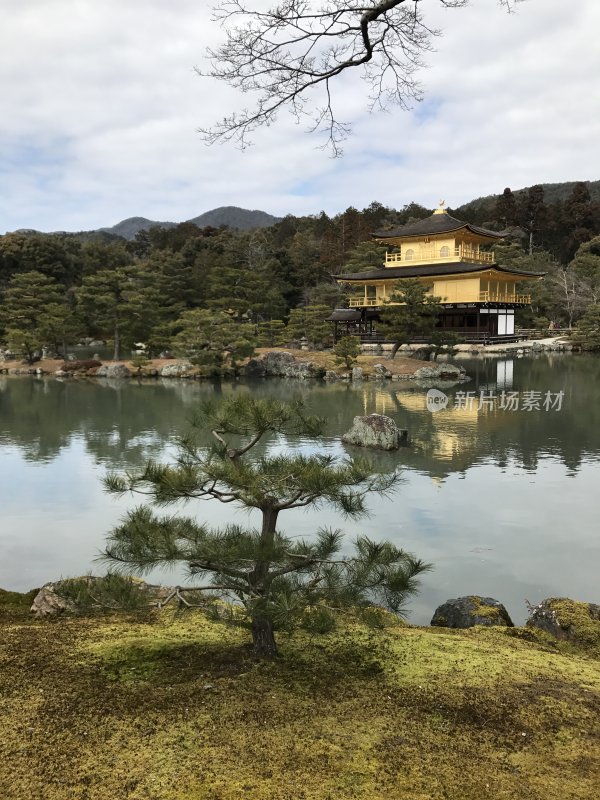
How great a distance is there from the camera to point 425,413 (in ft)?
46.9

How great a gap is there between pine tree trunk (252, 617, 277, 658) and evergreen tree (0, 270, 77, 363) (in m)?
25.2

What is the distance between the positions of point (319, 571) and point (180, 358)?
2285 cm

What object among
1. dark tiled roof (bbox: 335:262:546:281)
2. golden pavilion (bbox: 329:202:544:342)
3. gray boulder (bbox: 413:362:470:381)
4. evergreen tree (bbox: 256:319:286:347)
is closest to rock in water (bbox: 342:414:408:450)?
gray boulder (bbox: 413:362:470:381)

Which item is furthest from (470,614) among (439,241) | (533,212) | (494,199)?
(494,199)

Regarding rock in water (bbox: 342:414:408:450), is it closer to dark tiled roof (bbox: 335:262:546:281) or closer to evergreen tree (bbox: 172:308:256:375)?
evergreen tree (bbox: 172:308:256:375)

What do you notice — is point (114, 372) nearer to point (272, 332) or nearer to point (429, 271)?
point (272, 332)

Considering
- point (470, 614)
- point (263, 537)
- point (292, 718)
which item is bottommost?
point (470, 614)

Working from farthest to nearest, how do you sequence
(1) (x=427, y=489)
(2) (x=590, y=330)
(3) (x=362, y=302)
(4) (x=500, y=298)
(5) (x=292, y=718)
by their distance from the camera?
1. (3) (x=362, y=302)
2. (4) (x=500, y=298)
3. (2) (x=590, y=330)
4. (1) (x=427, y=489)
5. (5) (x=292, y=718)

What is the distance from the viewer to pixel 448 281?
31.0m

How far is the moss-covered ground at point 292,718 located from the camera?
203cm

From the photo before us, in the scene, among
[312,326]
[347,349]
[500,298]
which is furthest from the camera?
[500,298]

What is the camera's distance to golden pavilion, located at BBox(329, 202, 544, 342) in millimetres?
30344

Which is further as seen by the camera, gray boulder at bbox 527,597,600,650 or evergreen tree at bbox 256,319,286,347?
evergreen tree at bbox 256,319,286,347

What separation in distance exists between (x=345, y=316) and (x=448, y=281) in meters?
5.58
